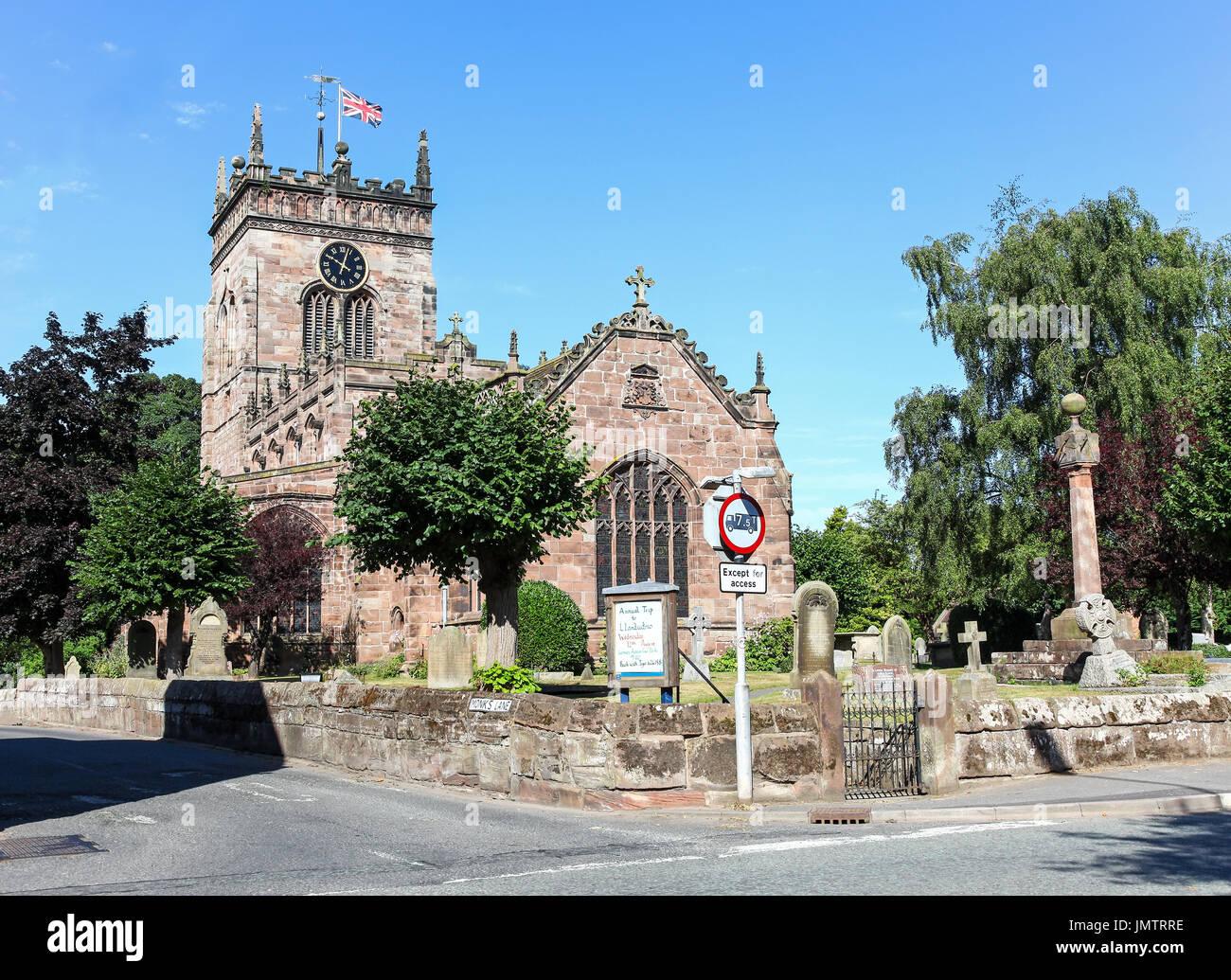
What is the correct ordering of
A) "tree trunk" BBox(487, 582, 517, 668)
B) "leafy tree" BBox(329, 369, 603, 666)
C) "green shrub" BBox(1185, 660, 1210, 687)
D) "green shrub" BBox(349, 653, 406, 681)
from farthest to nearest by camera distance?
1. "green shrub" BBox(349, 653, 406, 681)
2. "tree trunk" BBox(487, 582, 517, 668)
3. "leafy tree" BBox(329, 369, 603, 666)
4. "green shrub" BBox(1185, 660, 1210, 687)

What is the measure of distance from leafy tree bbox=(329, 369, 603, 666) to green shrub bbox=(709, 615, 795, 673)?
39.3 feet

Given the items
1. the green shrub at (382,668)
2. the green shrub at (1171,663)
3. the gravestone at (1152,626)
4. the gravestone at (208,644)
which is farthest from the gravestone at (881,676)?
the gravestone at (1152,626)

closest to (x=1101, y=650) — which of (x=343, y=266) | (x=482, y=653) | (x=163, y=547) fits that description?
(x=482, y=653)

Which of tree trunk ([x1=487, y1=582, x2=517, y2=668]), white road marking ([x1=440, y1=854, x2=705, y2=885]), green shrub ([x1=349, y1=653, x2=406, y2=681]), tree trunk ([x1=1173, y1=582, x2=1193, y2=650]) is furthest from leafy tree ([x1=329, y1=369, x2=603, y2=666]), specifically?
tree trunk ([x1=1173, y1=582, x2=1193, y2=650])

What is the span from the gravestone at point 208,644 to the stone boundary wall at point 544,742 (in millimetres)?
6100

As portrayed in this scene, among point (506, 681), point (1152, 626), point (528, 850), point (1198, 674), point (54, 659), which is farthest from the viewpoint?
point (1152, 626)

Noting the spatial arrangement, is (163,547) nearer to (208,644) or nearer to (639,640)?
(208,644)

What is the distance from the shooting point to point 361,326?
65438 mm

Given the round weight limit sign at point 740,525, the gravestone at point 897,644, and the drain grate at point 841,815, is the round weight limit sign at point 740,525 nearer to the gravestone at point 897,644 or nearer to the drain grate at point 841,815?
the drain grate at point 841,815

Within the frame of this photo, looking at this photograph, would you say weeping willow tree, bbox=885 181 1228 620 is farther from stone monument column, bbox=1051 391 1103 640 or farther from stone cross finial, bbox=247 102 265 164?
stone cross finial, bbox=247 102 265 164

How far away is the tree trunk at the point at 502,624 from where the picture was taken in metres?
22.0

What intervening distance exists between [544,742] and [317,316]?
5496 cm

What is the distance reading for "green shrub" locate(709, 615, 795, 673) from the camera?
108 ft

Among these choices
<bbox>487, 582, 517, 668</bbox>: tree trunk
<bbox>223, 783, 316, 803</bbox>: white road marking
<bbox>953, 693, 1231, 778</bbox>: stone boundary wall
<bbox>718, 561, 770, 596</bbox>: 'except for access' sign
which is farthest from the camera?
<bbox>487, 582, 517, 668</bbox>: tree trunk
